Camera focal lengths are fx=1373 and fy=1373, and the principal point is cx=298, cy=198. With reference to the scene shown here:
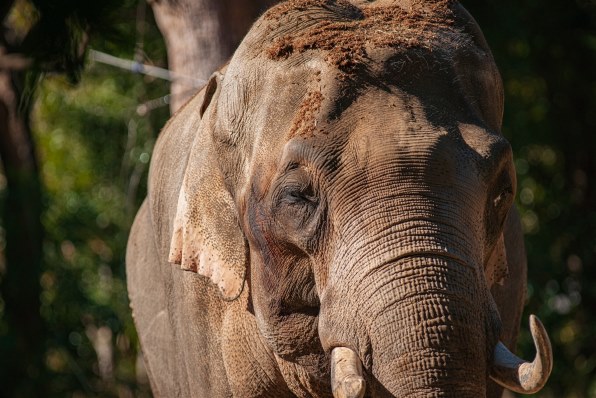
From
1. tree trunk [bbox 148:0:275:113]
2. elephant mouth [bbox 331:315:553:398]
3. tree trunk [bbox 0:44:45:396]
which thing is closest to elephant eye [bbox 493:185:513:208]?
elephant mouth [bbox 331:315:553:398]

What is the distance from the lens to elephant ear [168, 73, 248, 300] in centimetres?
447

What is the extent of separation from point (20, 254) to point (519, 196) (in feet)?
12.8

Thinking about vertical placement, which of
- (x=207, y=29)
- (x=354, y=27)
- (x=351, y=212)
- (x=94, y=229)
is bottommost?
(x=94, y=229)

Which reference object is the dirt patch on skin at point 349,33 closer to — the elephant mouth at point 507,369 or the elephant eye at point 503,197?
the elephant eye at point 503,197

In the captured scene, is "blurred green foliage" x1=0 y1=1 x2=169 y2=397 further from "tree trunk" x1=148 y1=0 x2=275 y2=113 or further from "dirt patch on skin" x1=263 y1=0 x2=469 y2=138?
"dirt patch on skin" x1=263 y1=0 x2=469 y2=138

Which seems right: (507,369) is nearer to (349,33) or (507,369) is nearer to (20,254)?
(349,33)

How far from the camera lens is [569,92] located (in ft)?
35.0

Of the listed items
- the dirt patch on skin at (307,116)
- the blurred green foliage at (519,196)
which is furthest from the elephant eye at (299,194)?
the blurred green foliage at (519,196)

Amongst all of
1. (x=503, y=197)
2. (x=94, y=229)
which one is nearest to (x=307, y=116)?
(x=503, y=197)

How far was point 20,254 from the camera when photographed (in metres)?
10.6

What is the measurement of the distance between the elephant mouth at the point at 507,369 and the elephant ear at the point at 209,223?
704 millimetres

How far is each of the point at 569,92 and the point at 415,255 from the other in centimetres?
720

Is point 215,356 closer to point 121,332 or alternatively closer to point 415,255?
point 415,255

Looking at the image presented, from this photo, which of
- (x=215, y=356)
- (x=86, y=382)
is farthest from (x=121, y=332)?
(x=215, y=356)
